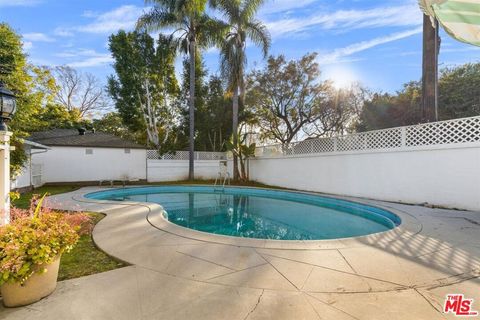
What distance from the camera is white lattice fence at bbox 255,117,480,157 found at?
22.9 feet

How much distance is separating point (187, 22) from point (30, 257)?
16340 millimetres

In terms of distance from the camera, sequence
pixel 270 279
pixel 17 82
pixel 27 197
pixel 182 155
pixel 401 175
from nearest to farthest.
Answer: pixel 270 279
pixel 17 82
pixel 401 175
pixel 27 197
pixel 182 155

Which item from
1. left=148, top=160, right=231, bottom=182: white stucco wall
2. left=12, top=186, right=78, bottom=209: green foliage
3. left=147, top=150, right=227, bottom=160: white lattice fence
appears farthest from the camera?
left=147, top=150, right=227, bottom=160: white lattice fence

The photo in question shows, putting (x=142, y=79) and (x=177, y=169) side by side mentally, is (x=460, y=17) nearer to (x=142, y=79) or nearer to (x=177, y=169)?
(x=177, y=169)

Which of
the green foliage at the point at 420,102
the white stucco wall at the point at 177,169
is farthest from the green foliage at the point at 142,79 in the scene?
the green foliage at the point at 420,102

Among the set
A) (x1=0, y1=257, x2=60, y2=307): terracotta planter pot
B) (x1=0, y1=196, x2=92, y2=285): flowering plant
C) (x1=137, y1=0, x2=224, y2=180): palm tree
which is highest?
(x1=137, y1=0, x2=224, y2=180): palm tree

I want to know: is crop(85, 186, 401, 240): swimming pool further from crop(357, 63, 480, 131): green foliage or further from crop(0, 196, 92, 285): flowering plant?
crop(357, 63, 480, 131): green foliage

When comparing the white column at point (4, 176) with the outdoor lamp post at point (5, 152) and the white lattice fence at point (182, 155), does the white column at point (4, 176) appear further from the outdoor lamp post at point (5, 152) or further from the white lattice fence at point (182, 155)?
the white lattice fence at point (182, 155)

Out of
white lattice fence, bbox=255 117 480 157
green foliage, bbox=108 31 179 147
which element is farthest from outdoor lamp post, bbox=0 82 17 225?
green foliage, bbox=108 31 179 147

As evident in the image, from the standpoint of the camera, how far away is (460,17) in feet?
6.77

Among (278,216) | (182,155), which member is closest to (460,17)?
(278,216)

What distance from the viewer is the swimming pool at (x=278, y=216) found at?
606 cm

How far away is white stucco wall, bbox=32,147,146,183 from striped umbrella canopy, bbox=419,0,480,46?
16501 mm

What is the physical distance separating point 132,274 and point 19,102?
7173 mm
